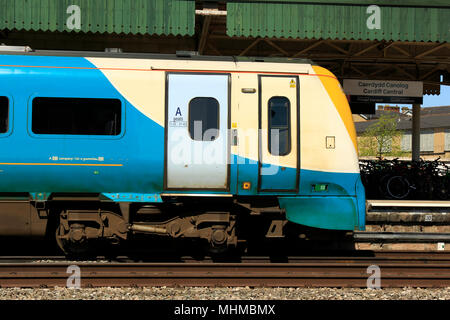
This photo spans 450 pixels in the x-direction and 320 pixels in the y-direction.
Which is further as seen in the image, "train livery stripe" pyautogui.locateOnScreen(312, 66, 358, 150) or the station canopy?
the station canopy

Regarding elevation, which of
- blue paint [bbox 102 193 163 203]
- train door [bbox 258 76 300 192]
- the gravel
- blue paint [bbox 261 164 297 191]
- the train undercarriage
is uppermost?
train door [bbox 258 76 300 192]

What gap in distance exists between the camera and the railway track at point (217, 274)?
6.44 meters

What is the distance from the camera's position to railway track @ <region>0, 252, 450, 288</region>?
21.1 ft

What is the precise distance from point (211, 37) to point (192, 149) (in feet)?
18.5

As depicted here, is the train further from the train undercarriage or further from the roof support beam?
the roof support beam

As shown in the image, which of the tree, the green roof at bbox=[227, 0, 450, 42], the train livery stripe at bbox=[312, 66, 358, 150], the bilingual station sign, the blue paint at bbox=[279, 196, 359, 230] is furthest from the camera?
the tree

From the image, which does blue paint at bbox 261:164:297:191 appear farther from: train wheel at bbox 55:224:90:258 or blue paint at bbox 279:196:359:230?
train wheel at bbox 55:224:90:258

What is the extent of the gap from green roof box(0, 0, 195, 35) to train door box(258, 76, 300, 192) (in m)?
2.99

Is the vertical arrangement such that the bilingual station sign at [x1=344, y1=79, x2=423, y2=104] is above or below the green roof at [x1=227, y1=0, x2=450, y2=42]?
below

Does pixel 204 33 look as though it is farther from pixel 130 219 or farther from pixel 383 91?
pixel 383 91

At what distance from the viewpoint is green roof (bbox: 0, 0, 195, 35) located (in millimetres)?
8594

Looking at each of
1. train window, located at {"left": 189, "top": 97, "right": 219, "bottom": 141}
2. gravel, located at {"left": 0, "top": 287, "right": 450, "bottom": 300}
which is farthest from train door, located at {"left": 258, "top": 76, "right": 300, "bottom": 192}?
gravel, located at {"left": 0, "top": 287, "right": 450, "bottom": 300}

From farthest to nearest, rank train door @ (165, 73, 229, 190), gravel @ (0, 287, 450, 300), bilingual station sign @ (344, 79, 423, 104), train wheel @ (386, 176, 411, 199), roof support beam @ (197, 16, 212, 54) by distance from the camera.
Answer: train wheel @ (386, 176, 411, 199)
bilingual station sign @ (344, 79, 423, 104)
roof support beam @ (197, 16, 212, 54)
train door @ (165, 73, 229, 190)
gravel @ (0, 287, 450, 300)

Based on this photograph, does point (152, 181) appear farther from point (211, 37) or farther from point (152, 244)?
point (211, 37)
